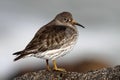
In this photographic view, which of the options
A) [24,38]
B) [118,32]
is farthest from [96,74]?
[118,32]

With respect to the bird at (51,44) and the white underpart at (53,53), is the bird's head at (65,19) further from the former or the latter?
the white underpart at (53,53)

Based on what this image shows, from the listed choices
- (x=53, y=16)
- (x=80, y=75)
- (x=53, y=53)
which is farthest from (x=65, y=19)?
(x=53, y=16)

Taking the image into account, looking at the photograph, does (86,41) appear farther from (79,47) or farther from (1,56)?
(1,56)

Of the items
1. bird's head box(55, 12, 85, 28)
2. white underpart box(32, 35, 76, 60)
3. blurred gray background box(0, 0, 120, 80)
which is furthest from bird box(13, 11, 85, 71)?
blurred gray background box(0, 0, 120, 80)

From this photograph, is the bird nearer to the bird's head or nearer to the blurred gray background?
the bird's head

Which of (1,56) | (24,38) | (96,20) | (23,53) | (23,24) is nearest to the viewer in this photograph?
(23,53)

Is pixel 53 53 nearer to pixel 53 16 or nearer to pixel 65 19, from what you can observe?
pixel 65 19
